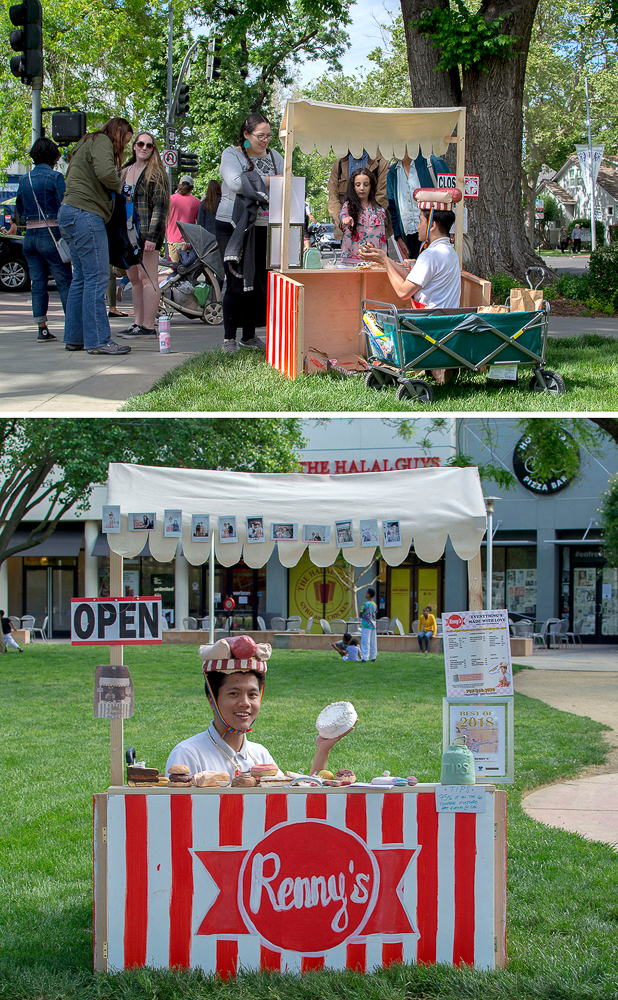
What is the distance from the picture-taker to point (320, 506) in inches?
196

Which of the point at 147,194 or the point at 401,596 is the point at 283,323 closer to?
the point at 147,194

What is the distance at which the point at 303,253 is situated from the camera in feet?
33.1

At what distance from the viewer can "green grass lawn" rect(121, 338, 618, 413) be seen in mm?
8148

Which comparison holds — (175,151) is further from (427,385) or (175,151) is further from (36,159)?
(427,385)

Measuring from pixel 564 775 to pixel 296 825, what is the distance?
482 cm

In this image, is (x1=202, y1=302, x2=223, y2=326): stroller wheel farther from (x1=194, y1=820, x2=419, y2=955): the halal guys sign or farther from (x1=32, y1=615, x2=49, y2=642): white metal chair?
(x1=32, y1=615, x2=49, y2=642): white metal chair

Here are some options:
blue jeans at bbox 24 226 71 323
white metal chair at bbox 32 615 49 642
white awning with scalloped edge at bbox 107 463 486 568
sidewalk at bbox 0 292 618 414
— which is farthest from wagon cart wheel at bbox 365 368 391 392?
white metal chair at bbox 32 615 49 642

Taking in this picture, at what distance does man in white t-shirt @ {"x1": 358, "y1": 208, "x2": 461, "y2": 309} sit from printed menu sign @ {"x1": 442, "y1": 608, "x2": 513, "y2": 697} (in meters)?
4.48

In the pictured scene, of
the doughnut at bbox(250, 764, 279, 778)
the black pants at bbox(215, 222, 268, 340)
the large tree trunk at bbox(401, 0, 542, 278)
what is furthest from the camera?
the large tree trunk at bbox(401, 0, 542, 278)

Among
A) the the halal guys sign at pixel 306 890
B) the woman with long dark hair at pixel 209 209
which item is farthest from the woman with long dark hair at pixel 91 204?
the the halal guys sign at pixel 306 890

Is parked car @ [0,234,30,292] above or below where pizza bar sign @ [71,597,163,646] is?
above

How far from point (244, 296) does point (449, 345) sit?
92.3 inches

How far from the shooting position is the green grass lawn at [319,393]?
26.7ft

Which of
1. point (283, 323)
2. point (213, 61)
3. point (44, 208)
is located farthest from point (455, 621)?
point (213, 61)
